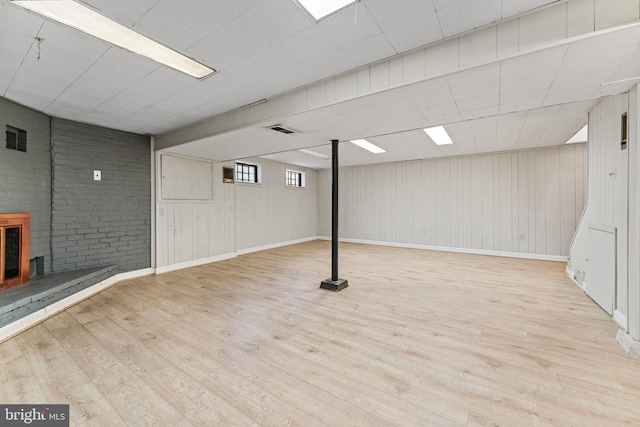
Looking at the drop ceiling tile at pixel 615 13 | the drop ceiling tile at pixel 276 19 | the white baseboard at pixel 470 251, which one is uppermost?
the drop ceiling tile at pixel 276 19

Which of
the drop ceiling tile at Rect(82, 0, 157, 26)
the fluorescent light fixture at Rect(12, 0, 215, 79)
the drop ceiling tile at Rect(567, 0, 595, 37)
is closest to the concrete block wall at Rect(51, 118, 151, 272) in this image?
the fluorescent light fixture at Rect(12, 0, 215, 79)

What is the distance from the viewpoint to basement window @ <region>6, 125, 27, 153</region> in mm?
3152

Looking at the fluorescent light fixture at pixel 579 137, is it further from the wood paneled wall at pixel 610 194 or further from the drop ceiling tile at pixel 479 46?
the drop ceiling tile at pixel 479 46

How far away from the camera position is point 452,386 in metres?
1.71

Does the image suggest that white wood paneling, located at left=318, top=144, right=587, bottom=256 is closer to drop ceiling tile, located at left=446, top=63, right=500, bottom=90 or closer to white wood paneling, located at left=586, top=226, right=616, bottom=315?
white wood paneling, located at left=586, top=226, right=616, bottom=315

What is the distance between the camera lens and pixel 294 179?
863 centimetres

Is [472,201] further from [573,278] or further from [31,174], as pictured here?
[31,174]

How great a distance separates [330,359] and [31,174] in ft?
14.6

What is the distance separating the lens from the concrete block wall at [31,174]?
3076mm

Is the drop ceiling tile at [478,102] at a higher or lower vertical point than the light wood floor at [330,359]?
higher

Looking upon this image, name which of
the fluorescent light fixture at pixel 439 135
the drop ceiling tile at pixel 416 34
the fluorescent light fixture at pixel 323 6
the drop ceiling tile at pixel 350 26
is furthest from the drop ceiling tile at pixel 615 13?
the fluorescent light fixture at pixel 439 135

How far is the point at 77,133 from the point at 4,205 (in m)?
1.40

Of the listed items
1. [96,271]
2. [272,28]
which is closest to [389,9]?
[272,28]

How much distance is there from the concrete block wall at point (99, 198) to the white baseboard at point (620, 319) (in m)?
6.37
